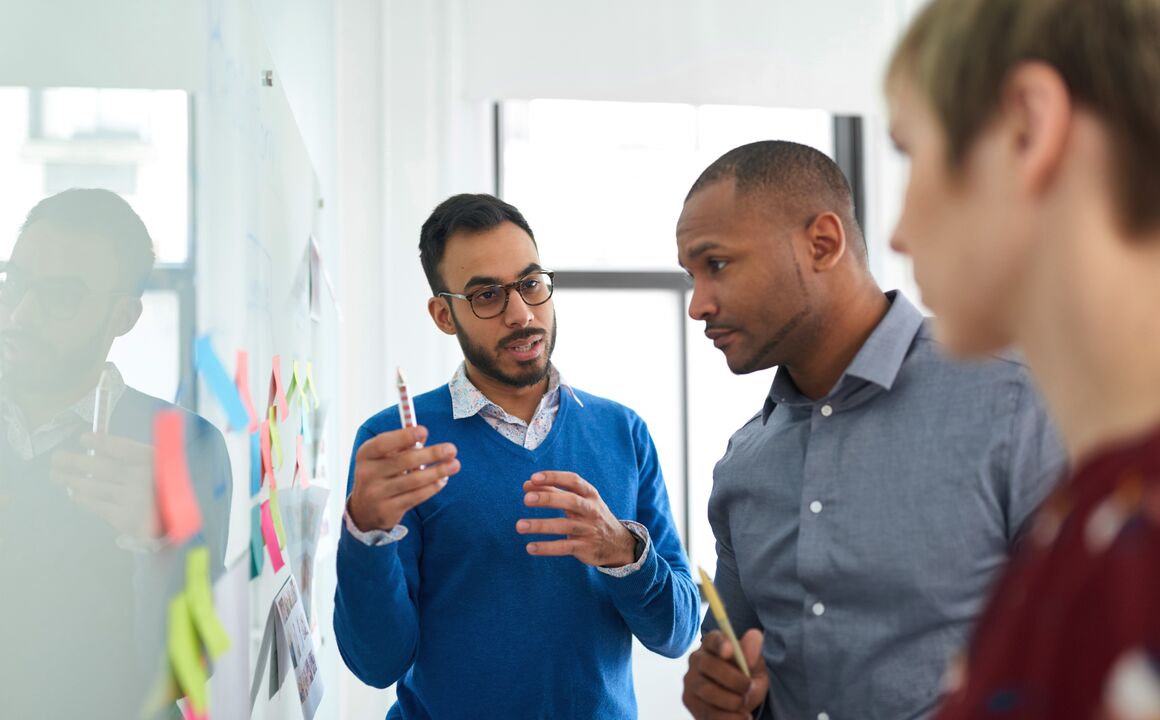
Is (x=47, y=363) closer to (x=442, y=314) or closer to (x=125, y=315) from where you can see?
(x=125, y=315)

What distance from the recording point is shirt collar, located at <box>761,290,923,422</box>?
1.24 meters

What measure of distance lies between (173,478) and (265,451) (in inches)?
19.9

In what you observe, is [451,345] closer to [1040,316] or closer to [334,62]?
[334,62]

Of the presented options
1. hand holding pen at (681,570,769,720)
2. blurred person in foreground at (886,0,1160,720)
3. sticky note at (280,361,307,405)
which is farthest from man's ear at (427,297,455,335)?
blurred person in foreground at (886,0,1160,720)

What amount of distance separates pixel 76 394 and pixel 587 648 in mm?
1014

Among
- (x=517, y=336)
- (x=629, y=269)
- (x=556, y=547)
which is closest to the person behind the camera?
(x=556, y=547)

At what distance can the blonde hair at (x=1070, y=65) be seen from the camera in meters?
0.44

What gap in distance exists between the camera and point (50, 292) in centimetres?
64

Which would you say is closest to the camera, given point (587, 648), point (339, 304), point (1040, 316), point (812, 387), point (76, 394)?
point (1040, 316)

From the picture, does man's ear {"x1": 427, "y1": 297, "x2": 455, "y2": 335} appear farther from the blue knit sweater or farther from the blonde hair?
the blonde hair

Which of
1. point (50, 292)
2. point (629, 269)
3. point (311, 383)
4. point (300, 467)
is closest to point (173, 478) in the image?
point (50, 292)

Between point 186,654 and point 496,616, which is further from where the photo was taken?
point 496,616

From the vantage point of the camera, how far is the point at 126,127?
76 cm

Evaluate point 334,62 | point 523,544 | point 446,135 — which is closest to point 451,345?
point 446,135
